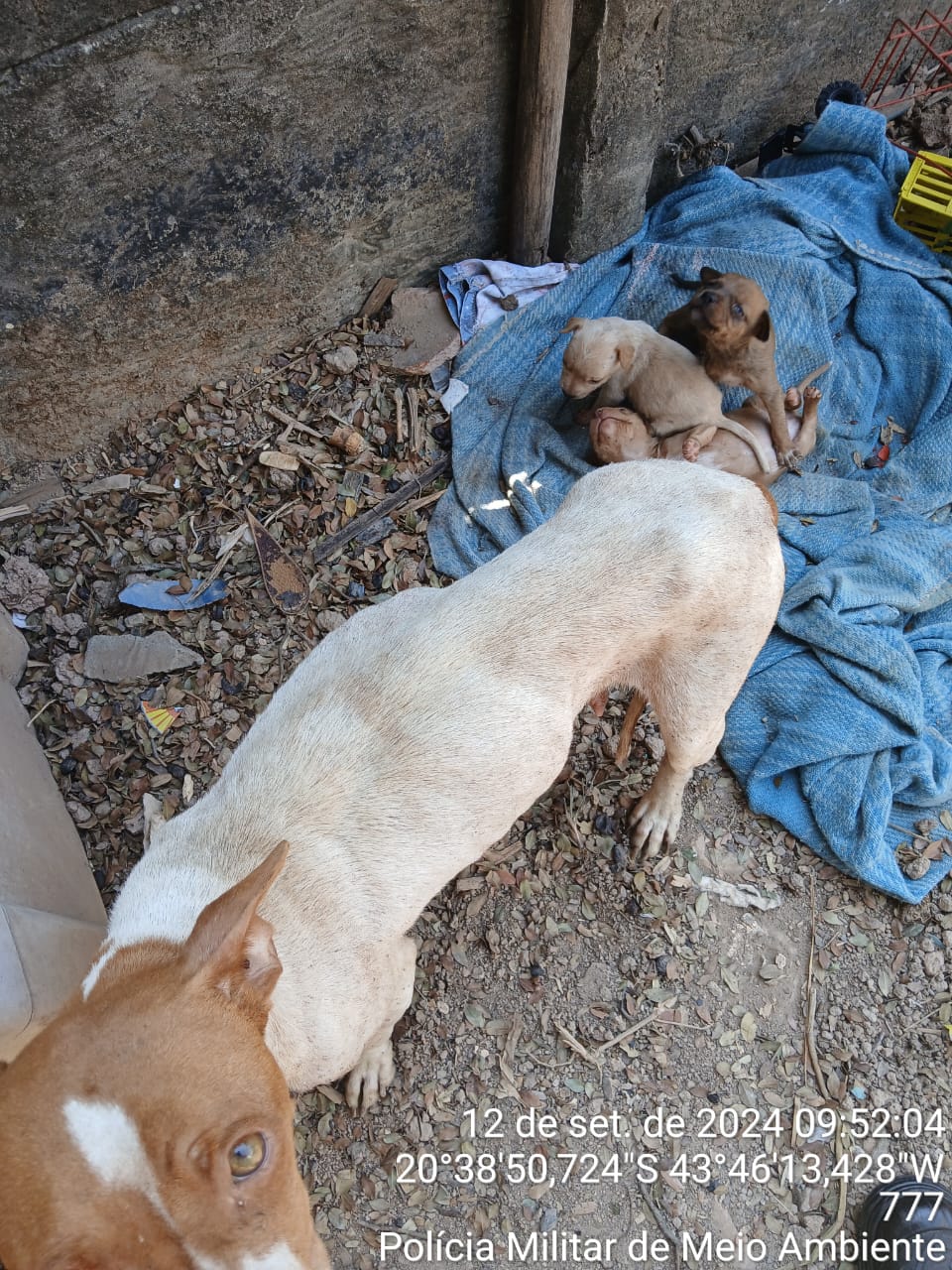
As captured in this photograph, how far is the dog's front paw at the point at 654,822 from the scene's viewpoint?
4.21 metres

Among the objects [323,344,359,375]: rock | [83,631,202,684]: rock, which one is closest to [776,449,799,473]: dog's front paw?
[323,344,359,375]: rock

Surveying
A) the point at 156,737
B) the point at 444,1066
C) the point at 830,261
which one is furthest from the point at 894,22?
the point at 444,1066

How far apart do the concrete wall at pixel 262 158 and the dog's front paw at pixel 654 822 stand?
3.48 meters

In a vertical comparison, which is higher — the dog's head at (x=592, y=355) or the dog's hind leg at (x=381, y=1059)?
the dog's head at (x=592, y=355)

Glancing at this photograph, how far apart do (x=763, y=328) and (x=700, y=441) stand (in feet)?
2.42

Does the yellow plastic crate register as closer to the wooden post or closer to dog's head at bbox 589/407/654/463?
the wooden post

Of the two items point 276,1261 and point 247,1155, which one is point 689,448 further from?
point 276,1261

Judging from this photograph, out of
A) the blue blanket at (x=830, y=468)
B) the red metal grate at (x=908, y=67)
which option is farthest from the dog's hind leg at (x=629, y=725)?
the red metal grate at (x=908, y=67)

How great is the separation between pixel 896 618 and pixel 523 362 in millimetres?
2792

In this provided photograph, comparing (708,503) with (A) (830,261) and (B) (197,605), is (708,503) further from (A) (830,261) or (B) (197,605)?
(A) (830,261)

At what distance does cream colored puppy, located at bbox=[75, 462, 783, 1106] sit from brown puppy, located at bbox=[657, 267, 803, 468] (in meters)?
2.02

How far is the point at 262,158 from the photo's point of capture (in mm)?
4445

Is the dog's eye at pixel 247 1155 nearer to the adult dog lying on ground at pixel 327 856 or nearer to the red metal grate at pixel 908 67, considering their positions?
the adult dog lying on ground at pixel 327 856

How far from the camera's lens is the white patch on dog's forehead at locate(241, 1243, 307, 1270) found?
1727 mm
